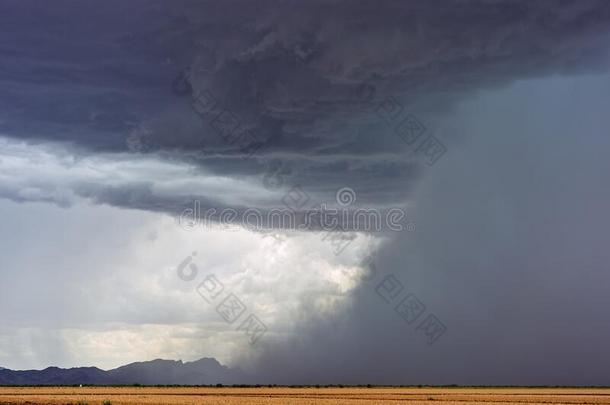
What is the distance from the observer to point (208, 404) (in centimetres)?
8431

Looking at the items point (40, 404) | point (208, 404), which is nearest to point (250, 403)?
point (208, 404)

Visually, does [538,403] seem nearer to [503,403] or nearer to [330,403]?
[503,403]

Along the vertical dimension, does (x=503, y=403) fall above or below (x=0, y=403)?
below

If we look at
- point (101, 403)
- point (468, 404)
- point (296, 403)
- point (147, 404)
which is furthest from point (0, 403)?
point (468, 404)

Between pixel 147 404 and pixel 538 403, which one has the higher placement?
pixel 147 404

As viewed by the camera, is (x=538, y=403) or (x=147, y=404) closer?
(x=147, y=404)

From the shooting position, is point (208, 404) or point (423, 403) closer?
point (208, 404)

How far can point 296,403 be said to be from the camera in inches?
3351

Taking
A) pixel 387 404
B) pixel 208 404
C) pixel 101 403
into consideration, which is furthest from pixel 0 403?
pixel 387 404

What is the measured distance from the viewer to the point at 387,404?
86062 mm

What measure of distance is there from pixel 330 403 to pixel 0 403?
37.4 metres

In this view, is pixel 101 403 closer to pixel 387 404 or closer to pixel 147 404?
pixel 147 404

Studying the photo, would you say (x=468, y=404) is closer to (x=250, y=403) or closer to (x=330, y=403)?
(x=330, y=403)

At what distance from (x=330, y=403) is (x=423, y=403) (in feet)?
36.5
